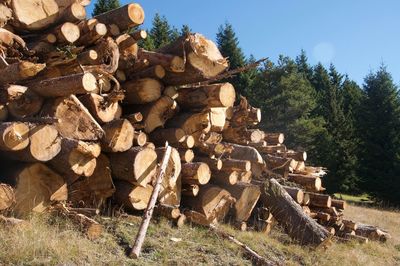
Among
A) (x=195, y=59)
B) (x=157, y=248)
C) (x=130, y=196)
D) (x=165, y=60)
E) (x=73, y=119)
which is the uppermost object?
(x=195, y=59)

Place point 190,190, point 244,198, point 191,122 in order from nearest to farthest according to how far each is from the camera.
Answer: point 190,190
point 191,122
point 244,198

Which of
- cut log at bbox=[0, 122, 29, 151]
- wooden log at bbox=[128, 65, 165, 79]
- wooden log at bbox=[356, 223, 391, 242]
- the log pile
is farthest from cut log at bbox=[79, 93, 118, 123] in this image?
wooden log at bbox=[356, 223, 391, 242]

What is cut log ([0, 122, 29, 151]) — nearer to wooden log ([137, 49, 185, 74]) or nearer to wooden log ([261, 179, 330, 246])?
wooden log ([137, 49, 185, 74])

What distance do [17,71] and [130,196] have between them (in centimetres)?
238

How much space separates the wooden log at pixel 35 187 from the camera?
567cm

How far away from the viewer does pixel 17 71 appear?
578 centimetres

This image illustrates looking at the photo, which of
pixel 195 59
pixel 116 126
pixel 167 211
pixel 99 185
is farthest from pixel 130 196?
pixel 195 59

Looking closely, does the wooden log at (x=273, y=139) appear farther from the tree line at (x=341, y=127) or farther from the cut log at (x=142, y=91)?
the tree line at (x=341, y=127)

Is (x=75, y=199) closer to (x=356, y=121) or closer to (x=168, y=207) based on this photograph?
(x=168, y=207)

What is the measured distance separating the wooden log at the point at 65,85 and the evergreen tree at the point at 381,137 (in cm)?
1937

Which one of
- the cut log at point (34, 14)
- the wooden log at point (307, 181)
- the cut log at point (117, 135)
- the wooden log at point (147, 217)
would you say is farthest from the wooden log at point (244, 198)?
the cut log at point (34, 14)

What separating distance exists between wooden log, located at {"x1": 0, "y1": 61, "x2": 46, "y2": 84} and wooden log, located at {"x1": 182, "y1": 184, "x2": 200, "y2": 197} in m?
3.19

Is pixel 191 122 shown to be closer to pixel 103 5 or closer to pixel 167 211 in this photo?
pixel 167 211

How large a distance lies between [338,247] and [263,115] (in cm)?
1872
